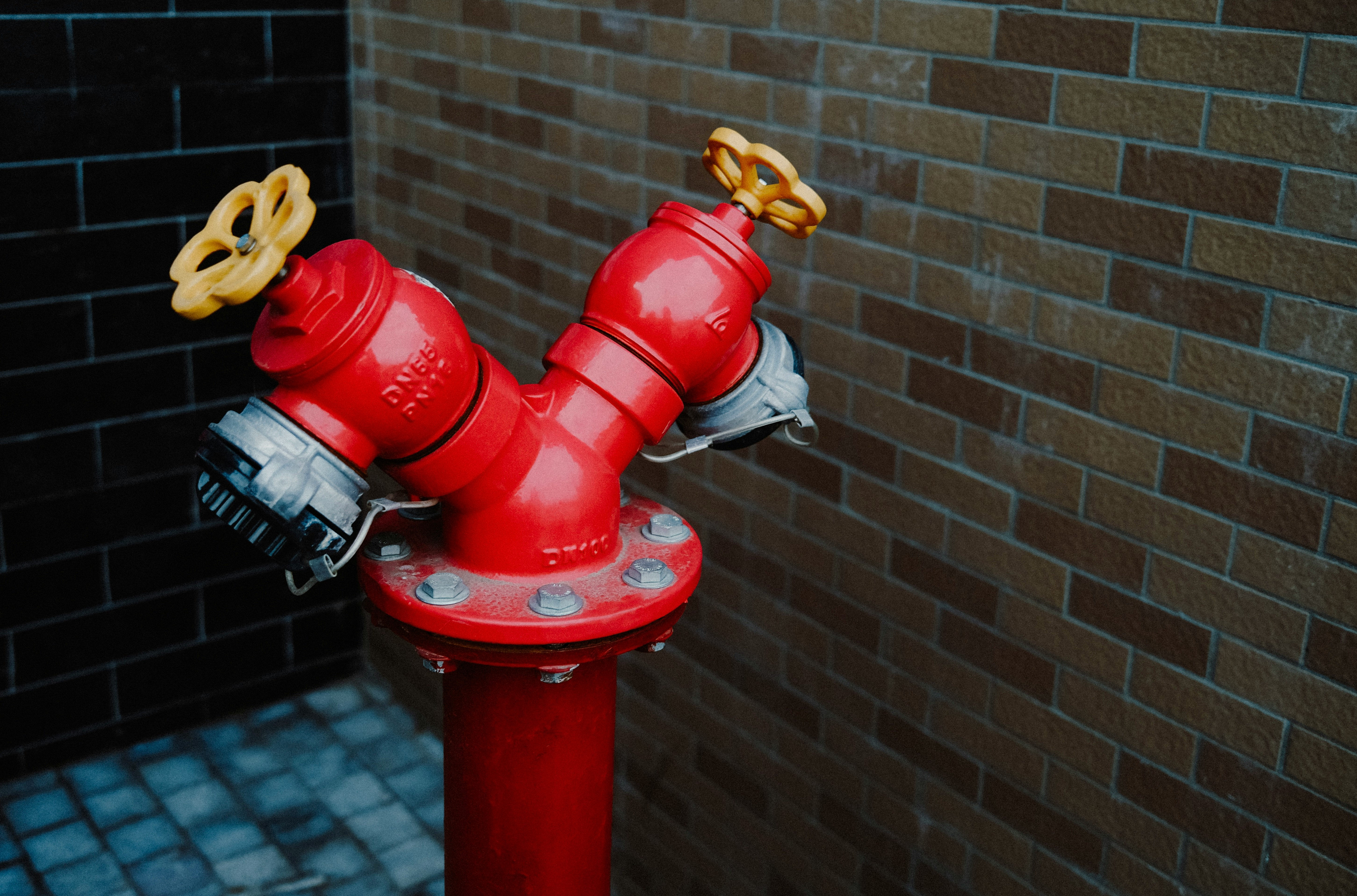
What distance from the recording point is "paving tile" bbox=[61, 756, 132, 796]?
3592 mm

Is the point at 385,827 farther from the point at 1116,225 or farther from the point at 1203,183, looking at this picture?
the point at 1203,183

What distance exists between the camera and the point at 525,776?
173 centimetres

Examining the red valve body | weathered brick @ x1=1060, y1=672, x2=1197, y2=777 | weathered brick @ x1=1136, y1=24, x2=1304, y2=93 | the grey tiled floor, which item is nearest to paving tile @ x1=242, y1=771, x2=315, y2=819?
the grey tiled floor

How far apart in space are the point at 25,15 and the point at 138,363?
907 mm

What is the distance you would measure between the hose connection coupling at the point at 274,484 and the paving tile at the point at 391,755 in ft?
7.92

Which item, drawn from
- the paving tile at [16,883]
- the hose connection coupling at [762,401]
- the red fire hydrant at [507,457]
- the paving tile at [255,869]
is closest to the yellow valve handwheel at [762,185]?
the red fire hydrant at [507,457]

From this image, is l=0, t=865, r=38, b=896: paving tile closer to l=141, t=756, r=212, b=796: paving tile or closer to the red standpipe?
l=141, t=756, r=212, b=796: paving tile

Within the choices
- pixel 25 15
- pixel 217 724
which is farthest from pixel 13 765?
pixel 25 15

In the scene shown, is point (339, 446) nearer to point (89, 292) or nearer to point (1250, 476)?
point (1250, 476)

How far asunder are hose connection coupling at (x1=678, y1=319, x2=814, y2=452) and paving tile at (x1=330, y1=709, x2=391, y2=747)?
2.36m

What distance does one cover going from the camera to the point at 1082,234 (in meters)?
2.06

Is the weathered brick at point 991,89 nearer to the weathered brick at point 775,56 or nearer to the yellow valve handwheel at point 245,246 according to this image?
the weathered brick at point 775,56

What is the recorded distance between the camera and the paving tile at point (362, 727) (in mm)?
3879

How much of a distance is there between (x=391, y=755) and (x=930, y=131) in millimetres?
A: 2462
